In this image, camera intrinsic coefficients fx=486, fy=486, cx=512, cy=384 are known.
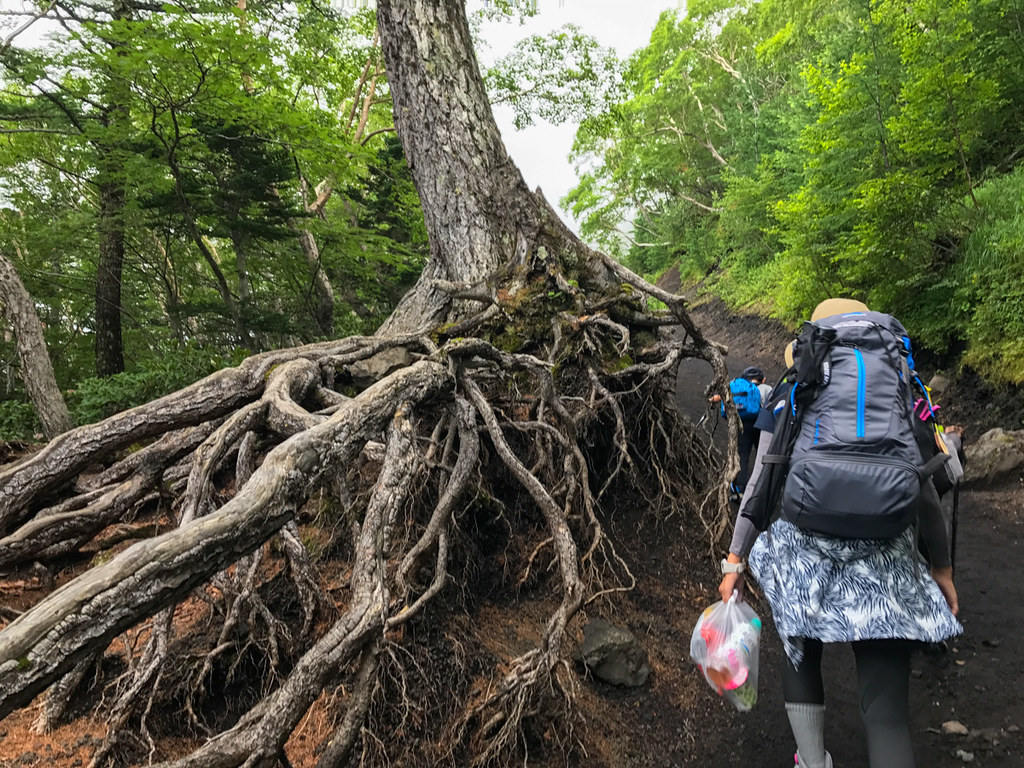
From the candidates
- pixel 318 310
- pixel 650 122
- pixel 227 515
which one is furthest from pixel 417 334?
pixel 650 122

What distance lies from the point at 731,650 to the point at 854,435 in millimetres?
969

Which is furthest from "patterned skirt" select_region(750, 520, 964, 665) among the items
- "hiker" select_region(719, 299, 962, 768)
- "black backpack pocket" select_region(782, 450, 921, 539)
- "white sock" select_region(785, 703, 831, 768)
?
"white sock" select_region(785, 703, 831, 768)

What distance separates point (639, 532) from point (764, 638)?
1.27 meters

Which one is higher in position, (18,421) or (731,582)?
(18,421)

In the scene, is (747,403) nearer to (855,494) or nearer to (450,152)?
(855,494)

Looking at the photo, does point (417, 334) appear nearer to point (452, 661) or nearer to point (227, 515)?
point (452, 661)

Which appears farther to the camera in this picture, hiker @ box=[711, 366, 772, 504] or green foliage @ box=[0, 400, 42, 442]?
green foliage @ box=[0, 400, 42, 442]

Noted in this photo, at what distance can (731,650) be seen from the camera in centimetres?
190

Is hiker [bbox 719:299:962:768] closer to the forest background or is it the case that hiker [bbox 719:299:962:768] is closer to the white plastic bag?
the white plastic bag

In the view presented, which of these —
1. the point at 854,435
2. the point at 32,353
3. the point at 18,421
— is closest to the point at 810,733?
the point at 854,435

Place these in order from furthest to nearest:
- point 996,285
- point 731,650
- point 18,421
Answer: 1. point 18,421
2. point 996,285
3. point 731,650

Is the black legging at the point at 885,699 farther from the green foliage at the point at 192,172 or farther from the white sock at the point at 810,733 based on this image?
the green foliage at the point at 192,172

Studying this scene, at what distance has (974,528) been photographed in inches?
168

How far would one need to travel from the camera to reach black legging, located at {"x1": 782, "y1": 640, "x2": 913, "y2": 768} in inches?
60.8
